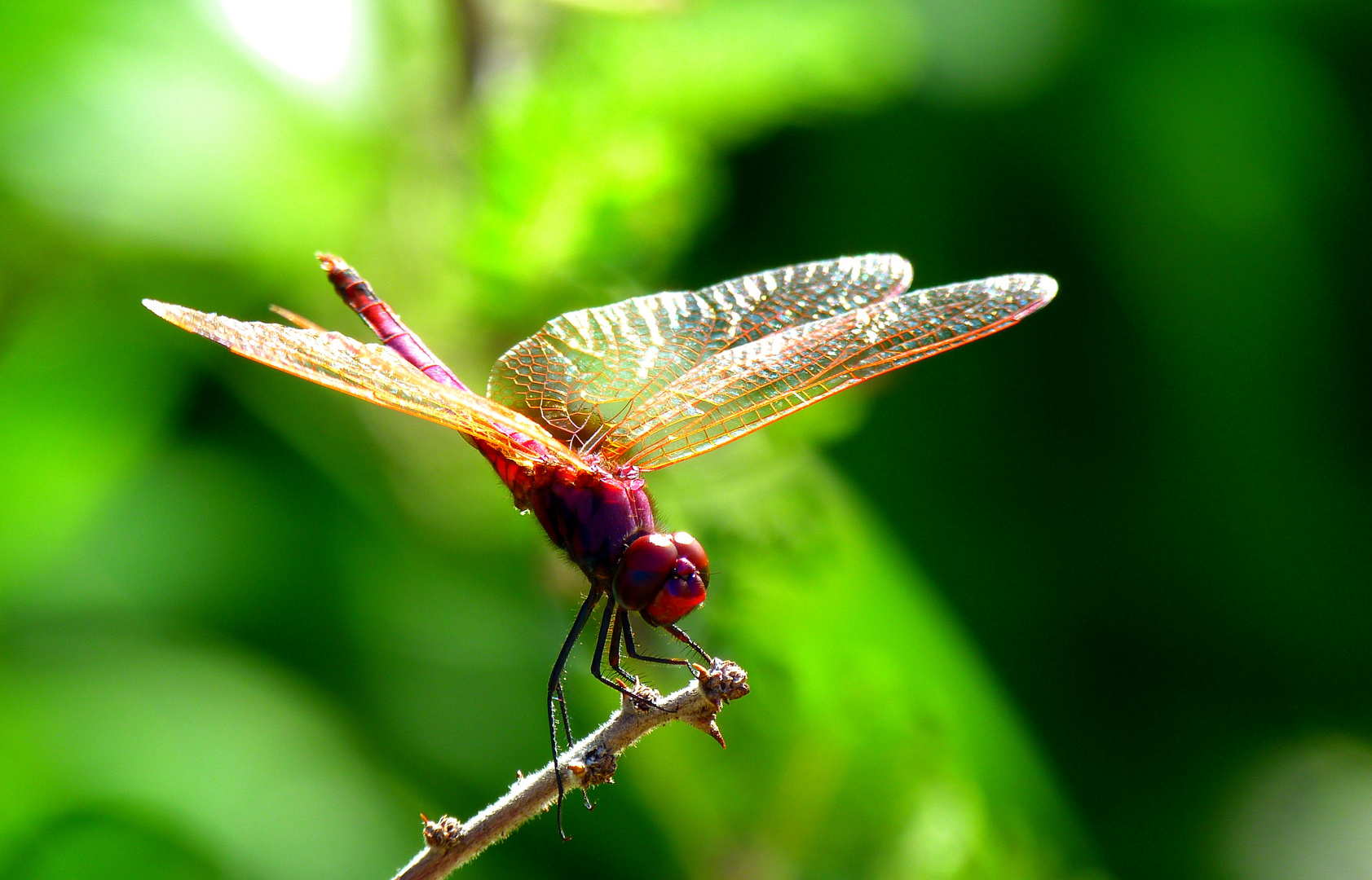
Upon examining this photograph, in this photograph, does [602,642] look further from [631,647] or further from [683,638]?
[683,638]

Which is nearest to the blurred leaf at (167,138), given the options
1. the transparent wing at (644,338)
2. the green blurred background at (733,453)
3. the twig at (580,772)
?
the green blurred background at (733,453)

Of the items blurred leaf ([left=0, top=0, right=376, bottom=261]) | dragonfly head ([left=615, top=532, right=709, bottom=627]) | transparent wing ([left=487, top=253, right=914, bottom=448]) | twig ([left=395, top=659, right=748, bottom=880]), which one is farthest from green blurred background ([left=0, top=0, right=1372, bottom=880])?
twig ([left=395, top=659, right=748, bottom=880])

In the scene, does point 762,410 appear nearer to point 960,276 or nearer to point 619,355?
point 619,355

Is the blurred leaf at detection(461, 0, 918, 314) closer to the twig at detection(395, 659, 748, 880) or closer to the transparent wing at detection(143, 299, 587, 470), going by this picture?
the transparent wing at detection(143, 299, 587, 470)

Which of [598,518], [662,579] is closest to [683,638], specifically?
[662,579]

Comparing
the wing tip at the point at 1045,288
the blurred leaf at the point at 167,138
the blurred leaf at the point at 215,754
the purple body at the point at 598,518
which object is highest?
the blurred leaf at the point at 167,138

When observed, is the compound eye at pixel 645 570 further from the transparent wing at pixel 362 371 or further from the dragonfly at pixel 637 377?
the transparent wing at pixel 362 371
